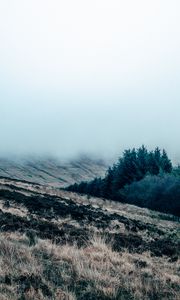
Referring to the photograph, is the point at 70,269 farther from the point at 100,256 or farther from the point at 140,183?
the point at 140,183

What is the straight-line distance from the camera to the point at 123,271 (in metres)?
10.8

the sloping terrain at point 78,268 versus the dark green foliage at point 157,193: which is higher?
the dark green foliage at point 157,193

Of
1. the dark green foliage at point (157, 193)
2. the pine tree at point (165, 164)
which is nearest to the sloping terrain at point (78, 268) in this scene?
the dark green foliage at point (157, 193)

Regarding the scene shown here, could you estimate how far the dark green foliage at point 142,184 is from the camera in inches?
2398

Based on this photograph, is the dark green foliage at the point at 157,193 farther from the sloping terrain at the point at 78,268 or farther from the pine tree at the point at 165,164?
the sloping terrain at the point at 78,268

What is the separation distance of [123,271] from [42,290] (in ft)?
9.59

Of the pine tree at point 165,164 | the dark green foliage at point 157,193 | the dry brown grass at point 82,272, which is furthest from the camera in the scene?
the pine tree at point 165,164

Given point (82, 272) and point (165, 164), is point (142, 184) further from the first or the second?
point (82, 272)

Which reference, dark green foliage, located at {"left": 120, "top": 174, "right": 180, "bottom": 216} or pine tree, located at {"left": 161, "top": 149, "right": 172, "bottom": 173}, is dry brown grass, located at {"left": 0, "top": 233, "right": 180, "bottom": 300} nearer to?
dark green foliage, located at {"left": 120, "top": 174, "right": 180, "bottom": 216}

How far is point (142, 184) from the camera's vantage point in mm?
67000

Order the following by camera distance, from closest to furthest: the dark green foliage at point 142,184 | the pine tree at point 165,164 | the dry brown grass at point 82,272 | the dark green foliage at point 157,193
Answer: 1. the dry brown grass at point 82,272
2. the dark green foliage at point 157,193
3. the dark green foliage at point 142,184
4. the pine tree at point 165,164

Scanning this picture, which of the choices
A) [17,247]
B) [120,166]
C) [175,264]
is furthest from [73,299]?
[120,166]

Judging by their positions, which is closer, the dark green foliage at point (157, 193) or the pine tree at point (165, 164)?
the dark green foliage at point (157, 193)

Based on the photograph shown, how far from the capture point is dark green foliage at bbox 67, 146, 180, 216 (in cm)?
6092
